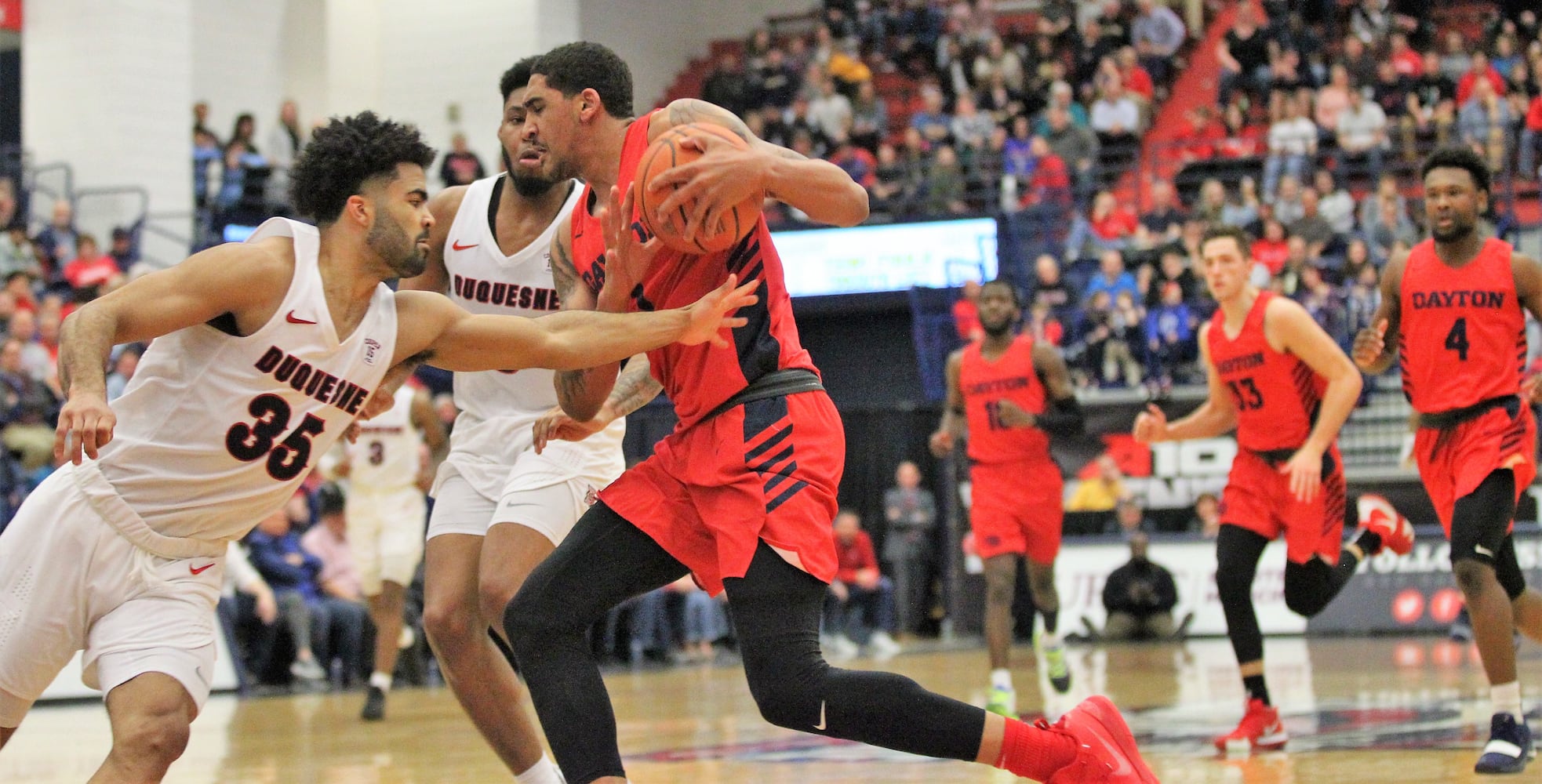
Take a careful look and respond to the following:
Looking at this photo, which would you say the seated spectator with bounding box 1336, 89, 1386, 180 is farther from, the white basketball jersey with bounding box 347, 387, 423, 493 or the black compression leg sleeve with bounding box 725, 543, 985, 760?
the black compression leg sleeve with bounding box 725, 543, 985, 760

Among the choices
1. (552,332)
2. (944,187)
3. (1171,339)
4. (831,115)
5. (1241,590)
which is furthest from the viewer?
(831,115)

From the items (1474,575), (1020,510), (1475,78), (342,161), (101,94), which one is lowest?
(1020,510)

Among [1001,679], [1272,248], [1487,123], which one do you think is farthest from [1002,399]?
[1487,123]

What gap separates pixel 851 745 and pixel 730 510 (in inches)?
142

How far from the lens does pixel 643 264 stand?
14.1 feet

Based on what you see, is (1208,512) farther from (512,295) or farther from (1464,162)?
(512,295)

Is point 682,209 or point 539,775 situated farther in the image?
point 539,775

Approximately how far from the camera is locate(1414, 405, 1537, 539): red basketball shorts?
6523 millimetres

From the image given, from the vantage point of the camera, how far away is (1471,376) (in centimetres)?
670

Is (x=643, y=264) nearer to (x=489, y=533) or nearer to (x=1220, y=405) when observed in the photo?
(x=489, y=533)

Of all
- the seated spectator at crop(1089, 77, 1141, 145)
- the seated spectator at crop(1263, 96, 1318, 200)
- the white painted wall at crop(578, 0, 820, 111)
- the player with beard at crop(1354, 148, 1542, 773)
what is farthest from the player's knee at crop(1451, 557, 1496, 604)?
the white painted wall at crop(578, 0, 820, 111)

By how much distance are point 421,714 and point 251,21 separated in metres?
14.2

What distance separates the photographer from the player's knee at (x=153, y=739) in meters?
3.91

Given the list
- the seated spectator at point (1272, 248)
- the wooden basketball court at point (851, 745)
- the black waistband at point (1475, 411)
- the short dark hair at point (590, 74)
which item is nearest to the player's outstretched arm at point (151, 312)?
the short dark hair at point (590, 74)
